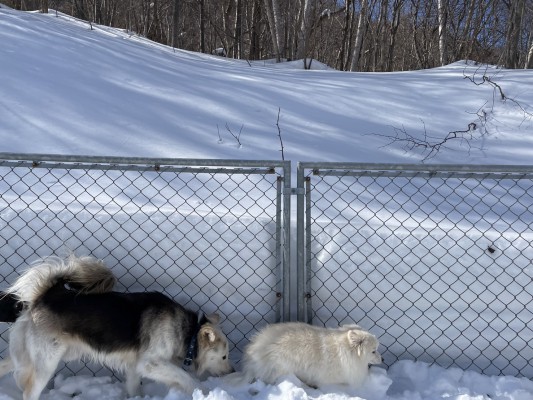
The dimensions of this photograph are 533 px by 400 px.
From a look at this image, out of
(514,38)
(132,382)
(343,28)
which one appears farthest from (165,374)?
(343,28)

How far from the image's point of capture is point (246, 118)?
6.50 m

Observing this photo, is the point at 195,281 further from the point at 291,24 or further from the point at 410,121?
the point at 291,24

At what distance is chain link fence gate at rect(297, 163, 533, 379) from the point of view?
3.69 metres

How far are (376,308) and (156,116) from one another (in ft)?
11.9

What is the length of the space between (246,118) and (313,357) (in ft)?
12.2

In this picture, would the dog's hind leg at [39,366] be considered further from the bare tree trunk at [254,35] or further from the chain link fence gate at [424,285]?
the bare tree trunk at [254,35]

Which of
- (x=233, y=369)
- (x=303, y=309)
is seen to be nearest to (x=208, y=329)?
(x=233, y=369)

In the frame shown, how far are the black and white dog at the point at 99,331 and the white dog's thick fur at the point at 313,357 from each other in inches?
12.3

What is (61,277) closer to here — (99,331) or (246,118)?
(99,331)

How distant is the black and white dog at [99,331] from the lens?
314 centimetres

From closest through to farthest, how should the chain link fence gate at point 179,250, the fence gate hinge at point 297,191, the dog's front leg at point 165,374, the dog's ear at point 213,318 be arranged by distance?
the dog's front leg at point 165,374 → the dog's ear at point 213,318 → the fence gate hinge at point 297,191 → the chain link fence gate at point 179,250

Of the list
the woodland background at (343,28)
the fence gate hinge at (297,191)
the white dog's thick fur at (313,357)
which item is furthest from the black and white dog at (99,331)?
the woodland background at (343,28)

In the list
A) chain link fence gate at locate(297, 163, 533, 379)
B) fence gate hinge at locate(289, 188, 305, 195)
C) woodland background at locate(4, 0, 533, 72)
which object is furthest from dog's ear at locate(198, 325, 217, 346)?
woodland background at locate(4, 0, 533, 72)

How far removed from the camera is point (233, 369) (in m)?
3.58
